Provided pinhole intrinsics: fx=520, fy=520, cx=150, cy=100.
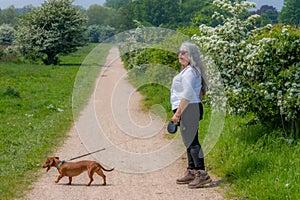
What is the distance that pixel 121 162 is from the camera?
862 centimetres

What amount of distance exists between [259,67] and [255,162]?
1492 millimetres

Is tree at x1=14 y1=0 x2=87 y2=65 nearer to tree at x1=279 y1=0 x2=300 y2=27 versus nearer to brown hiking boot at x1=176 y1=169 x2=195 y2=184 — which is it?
tree at x1=279 y1=0 x2=300 y2=27

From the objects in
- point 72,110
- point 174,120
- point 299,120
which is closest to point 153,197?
point 174,120

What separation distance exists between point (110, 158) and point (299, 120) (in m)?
3.18

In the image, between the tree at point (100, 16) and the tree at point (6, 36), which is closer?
the tree at point (6, 36)

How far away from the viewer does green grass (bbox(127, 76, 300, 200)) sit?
6223 millimetres

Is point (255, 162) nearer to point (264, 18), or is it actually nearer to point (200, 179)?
point (200, 179)

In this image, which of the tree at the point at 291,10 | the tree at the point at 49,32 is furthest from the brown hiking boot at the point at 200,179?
the tree at the point at 291,10

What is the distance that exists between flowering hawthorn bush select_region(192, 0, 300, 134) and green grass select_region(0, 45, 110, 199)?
11.0ft

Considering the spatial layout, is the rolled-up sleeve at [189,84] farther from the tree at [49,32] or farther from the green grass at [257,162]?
the tree at [49,32]

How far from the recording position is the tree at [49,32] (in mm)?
37812

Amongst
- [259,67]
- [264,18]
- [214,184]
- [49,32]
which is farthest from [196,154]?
[49,32]

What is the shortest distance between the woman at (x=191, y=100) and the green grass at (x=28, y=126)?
7.47 ft

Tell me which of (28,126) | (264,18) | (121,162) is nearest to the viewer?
(121,162)
